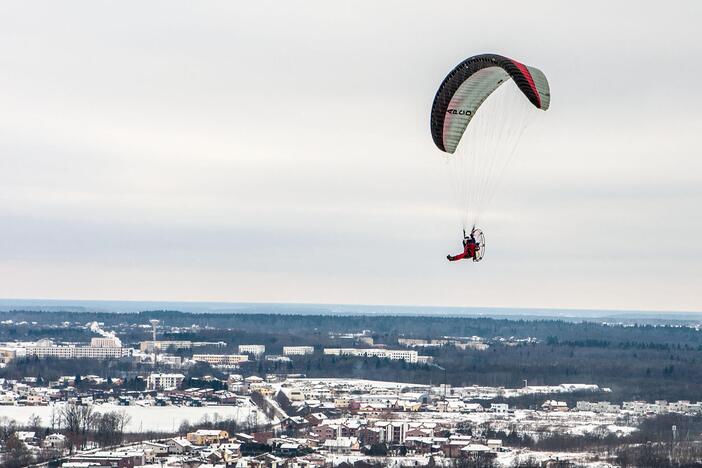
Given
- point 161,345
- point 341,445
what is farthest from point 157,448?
point 161,345

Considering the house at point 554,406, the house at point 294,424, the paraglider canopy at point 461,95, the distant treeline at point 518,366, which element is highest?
the paraglider canopy at point 461,95

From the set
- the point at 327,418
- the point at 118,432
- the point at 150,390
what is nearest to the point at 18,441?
the point at 118,432

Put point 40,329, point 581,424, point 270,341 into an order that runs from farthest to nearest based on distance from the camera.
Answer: point 40,329 → point 270,341 → point 581,424

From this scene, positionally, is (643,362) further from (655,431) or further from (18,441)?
(18,441)

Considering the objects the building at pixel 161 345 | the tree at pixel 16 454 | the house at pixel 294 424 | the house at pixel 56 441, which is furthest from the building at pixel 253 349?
the tree at pixel 16 454

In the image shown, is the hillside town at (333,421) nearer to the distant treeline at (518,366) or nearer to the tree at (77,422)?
the tree at (77,422)

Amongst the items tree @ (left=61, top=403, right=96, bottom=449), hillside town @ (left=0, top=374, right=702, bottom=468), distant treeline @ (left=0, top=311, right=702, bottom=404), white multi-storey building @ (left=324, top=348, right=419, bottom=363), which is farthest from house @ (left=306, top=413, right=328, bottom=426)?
white multi-storey building @ (left=324, top=348, right=419, bottom=363)

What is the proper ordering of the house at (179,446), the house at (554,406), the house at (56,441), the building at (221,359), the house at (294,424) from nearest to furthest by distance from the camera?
the house at (179,446)
the house at (56,441)
the house at (294,424)
the house at (554,406)
the building at (221,359)

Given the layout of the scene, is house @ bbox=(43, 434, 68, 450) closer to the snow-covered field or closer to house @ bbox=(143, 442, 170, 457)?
house @ bbox=(143, 442, 170, 457)
